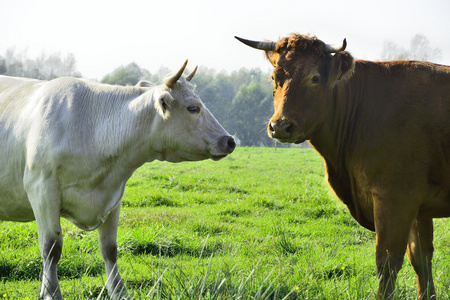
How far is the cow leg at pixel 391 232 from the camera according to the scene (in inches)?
169

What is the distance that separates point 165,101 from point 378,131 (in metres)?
2.03

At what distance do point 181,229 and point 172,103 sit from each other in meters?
3.17

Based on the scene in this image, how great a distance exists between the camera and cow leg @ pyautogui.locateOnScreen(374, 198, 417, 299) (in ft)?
14.1

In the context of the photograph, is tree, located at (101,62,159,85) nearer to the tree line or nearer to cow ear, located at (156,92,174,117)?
the tree line

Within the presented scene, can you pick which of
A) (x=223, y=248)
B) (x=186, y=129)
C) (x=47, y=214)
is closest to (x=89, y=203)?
(x=47, y=214)

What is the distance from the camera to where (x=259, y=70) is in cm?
10144

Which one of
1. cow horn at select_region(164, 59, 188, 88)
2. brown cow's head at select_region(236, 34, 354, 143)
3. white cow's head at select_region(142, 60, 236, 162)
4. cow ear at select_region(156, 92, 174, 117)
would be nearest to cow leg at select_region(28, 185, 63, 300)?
white cow's head at select_region(142, 60, 236, 162)

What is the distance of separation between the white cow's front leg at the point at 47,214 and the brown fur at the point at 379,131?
210cm

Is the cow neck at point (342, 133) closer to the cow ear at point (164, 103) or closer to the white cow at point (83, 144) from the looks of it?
the white cow at point (83, 144)

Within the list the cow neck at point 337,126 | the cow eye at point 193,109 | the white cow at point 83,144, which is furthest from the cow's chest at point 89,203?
the cow neck at point 337,126

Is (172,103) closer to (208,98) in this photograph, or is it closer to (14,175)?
(14,175)

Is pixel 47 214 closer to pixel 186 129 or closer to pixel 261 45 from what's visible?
pixel 186 129

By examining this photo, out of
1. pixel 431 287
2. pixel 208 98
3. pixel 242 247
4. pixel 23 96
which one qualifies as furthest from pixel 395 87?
pixel 208 98

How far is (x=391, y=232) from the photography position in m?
4.31
